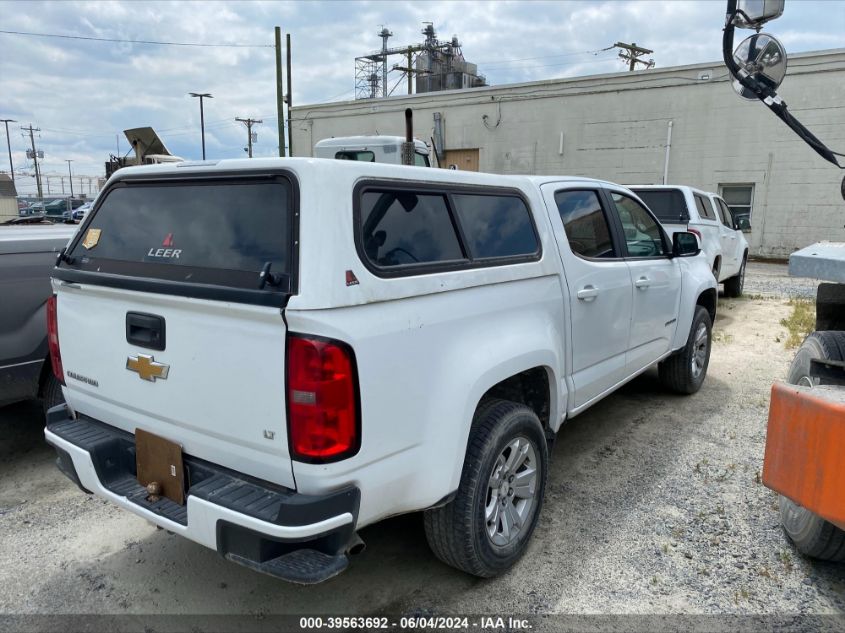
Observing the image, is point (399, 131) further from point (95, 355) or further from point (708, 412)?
point (95, 355)

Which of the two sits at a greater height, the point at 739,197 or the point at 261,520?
the point at 739,197

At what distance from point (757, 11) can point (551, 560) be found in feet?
8.78

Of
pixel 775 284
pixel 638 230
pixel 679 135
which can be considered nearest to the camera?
pixel 638 230

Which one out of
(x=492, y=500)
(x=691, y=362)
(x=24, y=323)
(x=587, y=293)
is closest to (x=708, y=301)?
(x=691, y=362)

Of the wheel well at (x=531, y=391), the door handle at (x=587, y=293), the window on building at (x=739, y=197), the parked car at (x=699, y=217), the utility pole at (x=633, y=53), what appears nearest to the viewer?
the wheel well at (x=531, y=391)

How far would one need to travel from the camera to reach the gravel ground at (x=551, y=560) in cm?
277

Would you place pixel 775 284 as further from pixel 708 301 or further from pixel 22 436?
pixel 22 436

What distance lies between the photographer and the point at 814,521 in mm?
2859

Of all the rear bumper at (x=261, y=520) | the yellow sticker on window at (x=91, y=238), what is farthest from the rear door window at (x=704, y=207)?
the rear bumper at (x=261, y=520)

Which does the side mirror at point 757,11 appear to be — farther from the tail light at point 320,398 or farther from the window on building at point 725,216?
the window on building at point 725,216

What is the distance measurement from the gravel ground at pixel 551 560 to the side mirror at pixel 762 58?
232 cm

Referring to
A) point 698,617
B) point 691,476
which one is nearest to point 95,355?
point 698,617

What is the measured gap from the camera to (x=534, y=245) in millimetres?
3250

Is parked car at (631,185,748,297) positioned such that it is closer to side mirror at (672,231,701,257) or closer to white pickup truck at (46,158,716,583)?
side mirror at (672,231,701,257)
